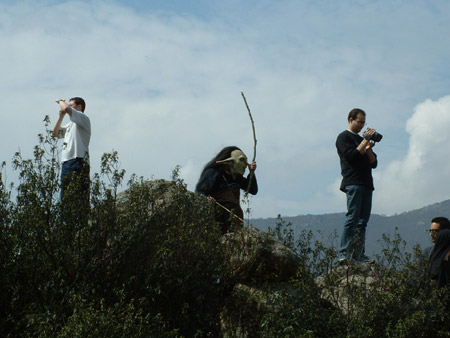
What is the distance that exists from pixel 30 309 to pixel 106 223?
117 centimetres

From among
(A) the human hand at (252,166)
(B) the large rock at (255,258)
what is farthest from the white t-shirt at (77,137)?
(B) the large rock at (255,258)

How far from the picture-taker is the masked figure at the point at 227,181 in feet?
27.4

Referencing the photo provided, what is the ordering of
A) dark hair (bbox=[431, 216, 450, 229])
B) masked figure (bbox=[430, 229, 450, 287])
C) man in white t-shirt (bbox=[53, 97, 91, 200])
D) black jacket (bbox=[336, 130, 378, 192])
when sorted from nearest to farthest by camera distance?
masked figure (bbox=[430, 229, 450, 287])
dark hair (bbox=[431, 216, 450, 229])
man in white t-shirt (bbox=[53, 97, 91, 200])
black jacket (bbox=[336, 130, 378, 192])

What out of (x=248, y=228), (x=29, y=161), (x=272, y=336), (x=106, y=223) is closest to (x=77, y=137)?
(x=29, y=161)

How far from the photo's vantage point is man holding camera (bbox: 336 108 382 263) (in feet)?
28.3

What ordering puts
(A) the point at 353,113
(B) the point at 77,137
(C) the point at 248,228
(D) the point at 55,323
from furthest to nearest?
(A) the point at 353,113 < (B) the point at 77,137 < (C) the point at 248,228 < (D) the point at 55,323

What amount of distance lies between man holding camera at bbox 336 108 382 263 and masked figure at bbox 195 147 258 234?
4.14 feet

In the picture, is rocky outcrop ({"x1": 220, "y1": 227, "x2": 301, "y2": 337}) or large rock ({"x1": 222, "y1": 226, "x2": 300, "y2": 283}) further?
large rock ({"x1": 222, "y1": 226, "x2": 300, "y2": 283})

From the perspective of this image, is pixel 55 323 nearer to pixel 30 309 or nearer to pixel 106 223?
pixel 30 309

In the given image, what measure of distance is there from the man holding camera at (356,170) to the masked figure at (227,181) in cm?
126

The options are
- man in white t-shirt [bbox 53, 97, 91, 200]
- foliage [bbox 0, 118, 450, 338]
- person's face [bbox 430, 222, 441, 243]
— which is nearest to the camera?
foliage [bbox 0, 118, 450, 338]

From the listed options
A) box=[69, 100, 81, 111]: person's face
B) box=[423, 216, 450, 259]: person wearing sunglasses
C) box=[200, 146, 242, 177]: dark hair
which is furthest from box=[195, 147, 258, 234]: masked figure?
box=[423, 216, 450, 259]: person wearing sunglasses

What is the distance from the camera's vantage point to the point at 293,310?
657 centimetres

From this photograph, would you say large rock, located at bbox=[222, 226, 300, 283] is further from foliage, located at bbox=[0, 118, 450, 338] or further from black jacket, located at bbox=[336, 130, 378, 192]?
black jacket, located at bbox=[336, 130, 378, 192]
